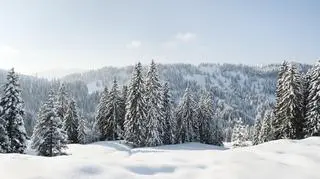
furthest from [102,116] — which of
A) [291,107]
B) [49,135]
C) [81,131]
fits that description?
[291,107]

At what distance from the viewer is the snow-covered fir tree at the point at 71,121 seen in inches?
2601

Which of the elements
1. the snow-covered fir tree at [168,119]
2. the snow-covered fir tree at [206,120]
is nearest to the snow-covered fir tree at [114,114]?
the snow-covered fir tree at [168,119]

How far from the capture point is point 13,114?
131 feet

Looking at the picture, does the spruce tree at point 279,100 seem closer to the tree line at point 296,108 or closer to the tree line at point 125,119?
the tree line at point 296,108

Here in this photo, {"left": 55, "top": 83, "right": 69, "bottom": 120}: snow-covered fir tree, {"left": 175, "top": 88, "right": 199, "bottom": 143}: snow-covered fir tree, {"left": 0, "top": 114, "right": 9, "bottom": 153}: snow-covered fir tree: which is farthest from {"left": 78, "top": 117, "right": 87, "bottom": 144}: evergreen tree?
{"left": 0, "top": 114, "right": 9, "bottom": 153}: snow-covered fir tree

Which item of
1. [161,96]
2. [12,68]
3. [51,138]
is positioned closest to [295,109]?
[161,96]

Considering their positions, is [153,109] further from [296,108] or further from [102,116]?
[296,108]

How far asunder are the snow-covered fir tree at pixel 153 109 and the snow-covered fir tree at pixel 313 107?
71.0 ft

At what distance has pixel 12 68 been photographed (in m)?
40.5

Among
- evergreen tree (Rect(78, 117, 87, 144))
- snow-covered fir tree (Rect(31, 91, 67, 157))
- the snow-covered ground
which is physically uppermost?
the snow-covered ground

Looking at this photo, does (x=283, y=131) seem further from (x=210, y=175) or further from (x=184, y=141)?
(x=210, y=175)

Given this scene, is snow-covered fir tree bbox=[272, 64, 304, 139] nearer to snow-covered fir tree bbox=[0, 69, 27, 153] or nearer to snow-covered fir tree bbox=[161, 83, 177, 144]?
snow-covered fir tree bbox=[161, 83, 177, 144]

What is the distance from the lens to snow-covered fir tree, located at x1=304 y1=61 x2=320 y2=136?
44500mm

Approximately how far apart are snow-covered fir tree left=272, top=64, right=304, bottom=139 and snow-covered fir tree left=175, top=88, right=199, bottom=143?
20.7 metres
